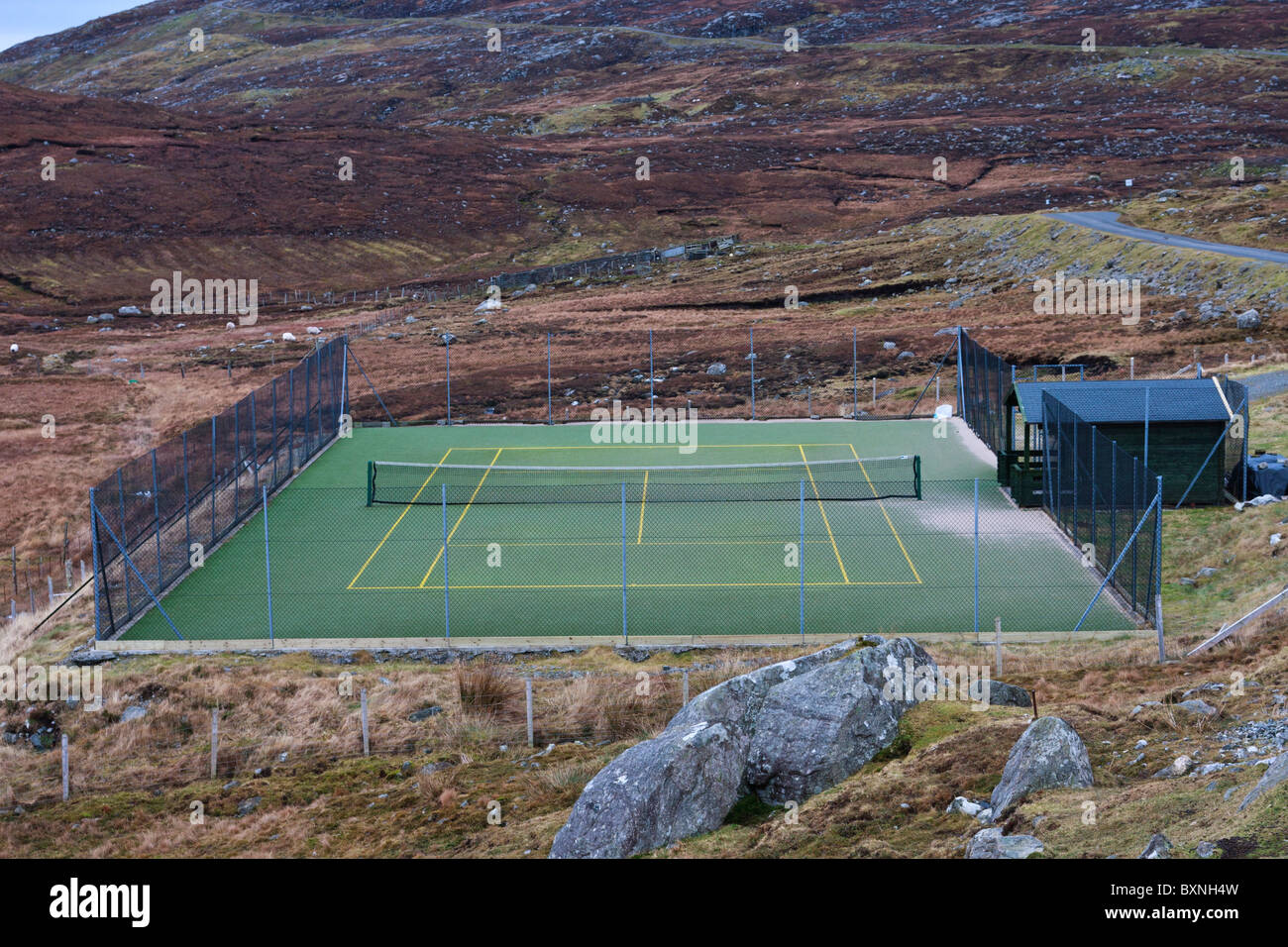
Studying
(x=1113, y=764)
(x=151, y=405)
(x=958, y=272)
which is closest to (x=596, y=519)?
(x=1113, y=764)

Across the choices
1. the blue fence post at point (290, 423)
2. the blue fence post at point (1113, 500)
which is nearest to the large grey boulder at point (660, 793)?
the blue fence post at point (1113, 500)

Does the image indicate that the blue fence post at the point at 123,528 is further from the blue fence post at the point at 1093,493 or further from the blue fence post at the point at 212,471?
the blue fence post at the point at 1093,493

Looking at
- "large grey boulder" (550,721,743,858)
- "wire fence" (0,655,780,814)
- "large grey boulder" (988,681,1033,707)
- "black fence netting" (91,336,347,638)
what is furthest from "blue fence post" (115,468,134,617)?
"large grey boulder" (988,681,1033,707)

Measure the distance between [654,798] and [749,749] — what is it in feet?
5.71

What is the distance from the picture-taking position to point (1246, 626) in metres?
19.2

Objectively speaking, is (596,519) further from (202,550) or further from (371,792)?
(371,792)

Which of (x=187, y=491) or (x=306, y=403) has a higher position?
(x=306, y=403)

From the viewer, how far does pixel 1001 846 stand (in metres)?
10.3

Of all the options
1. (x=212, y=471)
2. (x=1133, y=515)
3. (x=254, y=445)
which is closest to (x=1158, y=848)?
(x=1133, y=515)

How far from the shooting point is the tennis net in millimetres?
31375

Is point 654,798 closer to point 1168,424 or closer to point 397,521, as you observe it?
point 397,521

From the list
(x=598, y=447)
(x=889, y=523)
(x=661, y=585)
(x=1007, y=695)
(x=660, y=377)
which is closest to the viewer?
(x=1007, y=695)

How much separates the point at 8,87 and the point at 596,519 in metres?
104

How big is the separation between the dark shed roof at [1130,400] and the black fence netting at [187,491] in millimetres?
17497
